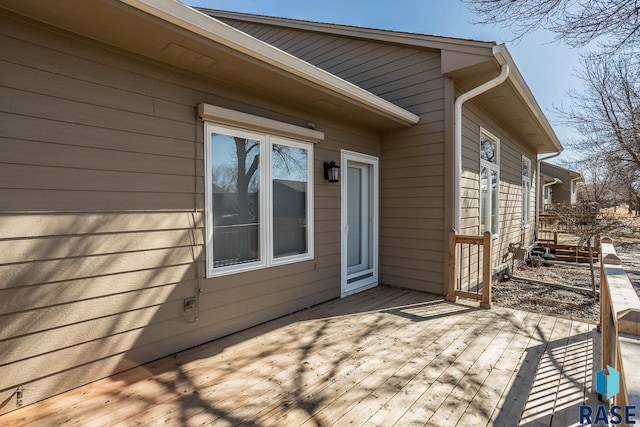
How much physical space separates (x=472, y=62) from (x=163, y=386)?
4538mm

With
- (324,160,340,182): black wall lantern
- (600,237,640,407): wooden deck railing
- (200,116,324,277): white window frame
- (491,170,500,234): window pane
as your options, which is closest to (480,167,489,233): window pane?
(491,170,500,234): window pane

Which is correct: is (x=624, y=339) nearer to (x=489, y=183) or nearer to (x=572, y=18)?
(x=572, y=18)

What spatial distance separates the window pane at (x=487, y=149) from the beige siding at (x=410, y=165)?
164 centimetres

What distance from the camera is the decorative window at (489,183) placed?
18.6 ft

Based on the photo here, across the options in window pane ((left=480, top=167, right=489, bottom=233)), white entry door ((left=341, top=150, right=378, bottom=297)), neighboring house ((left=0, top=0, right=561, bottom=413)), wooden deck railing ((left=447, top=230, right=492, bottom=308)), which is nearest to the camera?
neighboring house ((left=0, top=0, right=561, bottom=413))

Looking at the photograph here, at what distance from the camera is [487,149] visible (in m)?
6.02

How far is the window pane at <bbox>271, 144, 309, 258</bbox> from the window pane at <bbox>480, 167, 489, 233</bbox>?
3320 mm

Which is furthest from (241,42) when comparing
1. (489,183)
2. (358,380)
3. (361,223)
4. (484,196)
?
(489,183)

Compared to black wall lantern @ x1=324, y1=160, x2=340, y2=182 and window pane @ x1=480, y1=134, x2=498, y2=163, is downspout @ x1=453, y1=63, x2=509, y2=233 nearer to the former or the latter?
window pane @ x1=480, y1=134, x2=498, y2=163

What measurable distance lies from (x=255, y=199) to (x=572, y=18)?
11.8ft

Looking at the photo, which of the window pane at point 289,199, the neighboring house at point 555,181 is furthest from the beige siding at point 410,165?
the neighboring house at point 555,181

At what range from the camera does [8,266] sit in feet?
6.69

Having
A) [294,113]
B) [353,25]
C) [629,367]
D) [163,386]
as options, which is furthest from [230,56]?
[353,25]

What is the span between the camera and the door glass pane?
15.6ft
